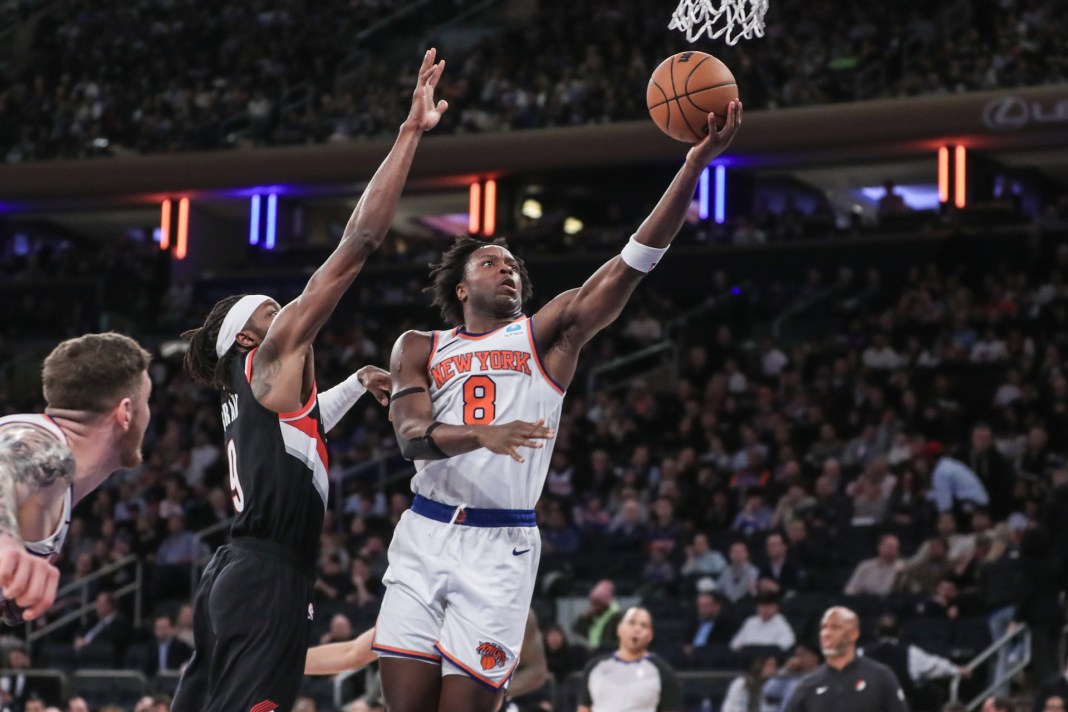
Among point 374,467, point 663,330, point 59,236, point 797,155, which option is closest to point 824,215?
point 797,155

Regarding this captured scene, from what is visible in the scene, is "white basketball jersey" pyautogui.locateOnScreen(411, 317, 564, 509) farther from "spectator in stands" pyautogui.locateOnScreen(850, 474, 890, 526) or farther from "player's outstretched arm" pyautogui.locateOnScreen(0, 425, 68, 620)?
"spectator in stands" pyautogui.locateOnScreen(850, 474, 890, 526)

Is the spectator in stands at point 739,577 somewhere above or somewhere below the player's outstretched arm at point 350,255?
below

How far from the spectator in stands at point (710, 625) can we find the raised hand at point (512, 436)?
8.13 metres

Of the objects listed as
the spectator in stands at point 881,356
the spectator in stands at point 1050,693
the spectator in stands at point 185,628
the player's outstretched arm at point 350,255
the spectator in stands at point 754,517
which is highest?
the spectator in stands at point 881,356

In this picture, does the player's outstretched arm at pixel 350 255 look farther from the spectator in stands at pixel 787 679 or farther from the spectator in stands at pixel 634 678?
the spectator in stands at pixel 787 679

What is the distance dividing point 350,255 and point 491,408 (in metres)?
1.02

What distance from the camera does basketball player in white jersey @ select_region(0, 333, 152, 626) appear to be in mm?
4035

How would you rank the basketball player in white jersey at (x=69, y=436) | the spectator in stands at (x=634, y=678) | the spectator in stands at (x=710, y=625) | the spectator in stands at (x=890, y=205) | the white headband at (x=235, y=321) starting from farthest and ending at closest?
the spectator in stands at (x=890, y=205), the spectator in stands at (x=710, y=625), the spectator in stands at (x=634, y=678), the white headband at (x=235, y=321), the basketball player in white jersey at (x=69, y=436)

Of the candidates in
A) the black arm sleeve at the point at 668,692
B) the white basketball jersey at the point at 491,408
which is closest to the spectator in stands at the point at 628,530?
the black arm sleeve at the point at 668,692

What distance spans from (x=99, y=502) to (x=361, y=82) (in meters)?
10.1

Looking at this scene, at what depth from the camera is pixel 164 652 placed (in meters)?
15.2

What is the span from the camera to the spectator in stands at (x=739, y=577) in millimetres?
14258

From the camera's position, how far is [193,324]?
83.4 ft

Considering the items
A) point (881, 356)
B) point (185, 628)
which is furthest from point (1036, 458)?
point (185, 628)
